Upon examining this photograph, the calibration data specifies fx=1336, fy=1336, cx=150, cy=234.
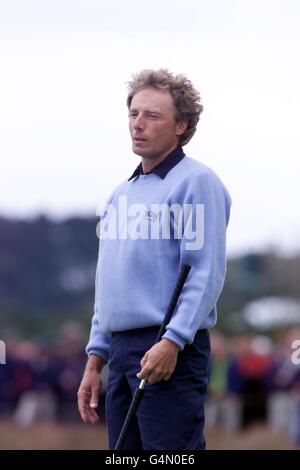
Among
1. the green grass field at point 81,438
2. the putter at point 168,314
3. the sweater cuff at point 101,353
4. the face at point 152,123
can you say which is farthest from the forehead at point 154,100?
the green grass field at point 81,438

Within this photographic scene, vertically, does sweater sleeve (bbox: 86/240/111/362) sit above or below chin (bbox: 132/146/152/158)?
below

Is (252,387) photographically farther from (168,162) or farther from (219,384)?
(168,162)

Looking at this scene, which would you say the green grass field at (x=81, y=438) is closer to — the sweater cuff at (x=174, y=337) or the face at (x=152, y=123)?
the face at (x=152, y=123)

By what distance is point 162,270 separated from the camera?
5.06 metres

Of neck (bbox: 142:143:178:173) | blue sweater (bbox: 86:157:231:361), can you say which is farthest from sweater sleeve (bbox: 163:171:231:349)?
neck (bbox: 142:143:178:173)

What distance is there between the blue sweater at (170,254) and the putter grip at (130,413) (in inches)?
9.9

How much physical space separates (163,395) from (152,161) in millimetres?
936

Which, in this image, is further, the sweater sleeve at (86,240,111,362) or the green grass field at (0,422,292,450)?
the green grass field at (0,422,292,450)

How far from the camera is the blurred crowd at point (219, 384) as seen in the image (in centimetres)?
1617

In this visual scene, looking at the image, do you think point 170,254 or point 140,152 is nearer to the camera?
point 170,254

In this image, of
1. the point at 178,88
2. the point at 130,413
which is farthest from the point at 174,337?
the point at 178,88

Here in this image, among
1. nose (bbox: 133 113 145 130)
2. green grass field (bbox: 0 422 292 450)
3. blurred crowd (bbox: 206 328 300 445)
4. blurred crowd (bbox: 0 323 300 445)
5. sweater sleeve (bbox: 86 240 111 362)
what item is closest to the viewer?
nose (bbox: 133 113 145 130)

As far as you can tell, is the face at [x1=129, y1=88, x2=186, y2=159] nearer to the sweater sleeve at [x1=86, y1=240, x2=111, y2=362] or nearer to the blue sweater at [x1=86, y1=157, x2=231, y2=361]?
the blue sweater at [x1=86, y1=157, x2=231, y2=361]

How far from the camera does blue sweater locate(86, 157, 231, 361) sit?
16.3 feet
